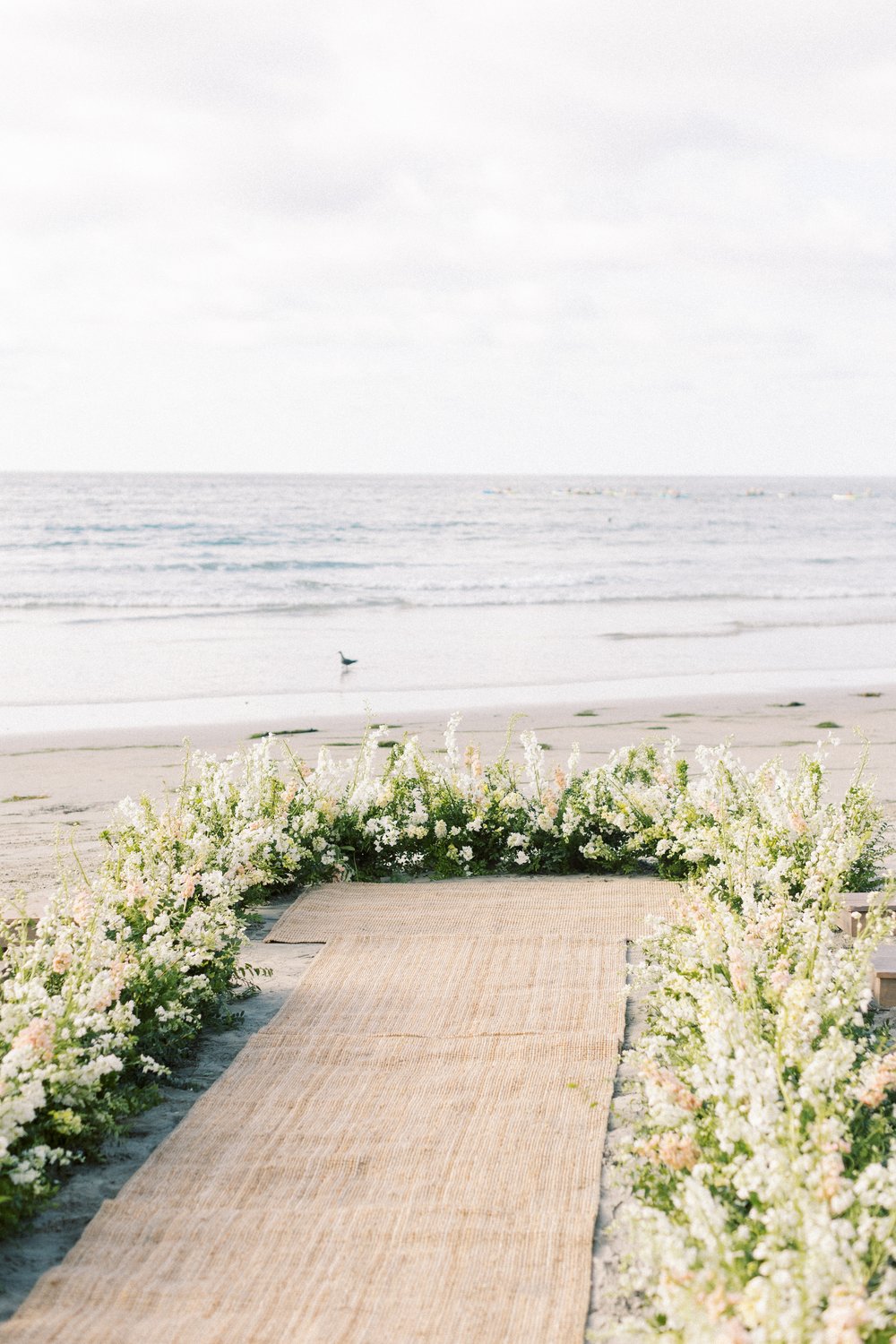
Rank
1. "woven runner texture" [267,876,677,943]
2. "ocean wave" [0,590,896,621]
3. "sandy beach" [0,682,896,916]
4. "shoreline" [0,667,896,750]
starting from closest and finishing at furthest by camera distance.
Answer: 1. "woven runner texture" [267,876,677,943]
2. "sandy beach" [0,682,896,916]
3. "shoreline" [0,667,896,750]
4. "ocean wave" [0,590,896,621]

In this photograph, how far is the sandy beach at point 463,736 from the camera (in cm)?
920

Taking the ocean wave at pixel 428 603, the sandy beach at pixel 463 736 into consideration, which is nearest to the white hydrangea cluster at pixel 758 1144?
the sandy beach at pixel 463 736

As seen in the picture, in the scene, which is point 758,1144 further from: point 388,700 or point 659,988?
point 388,700

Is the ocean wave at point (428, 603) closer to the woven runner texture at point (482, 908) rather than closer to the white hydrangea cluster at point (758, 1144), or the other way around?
the woven runner texture at point (482, 908)

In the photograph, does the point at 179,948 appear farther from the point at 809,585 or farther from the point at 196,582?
the point at 809,585

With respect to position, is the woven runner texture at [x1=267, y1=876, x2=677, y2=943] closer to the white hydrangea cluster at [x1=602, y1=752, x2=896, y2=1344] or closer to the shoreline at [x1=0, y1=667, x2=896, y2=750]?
the white hydrangea cluster at [x1=602, y1=752, x2=896, y2=1344]

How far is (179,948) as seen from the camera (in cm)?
470

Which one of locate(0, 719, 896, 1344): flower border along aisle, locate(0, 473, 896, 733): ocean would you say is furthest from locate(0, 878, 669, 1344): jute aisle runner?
locate(0, 473, 896, 733): ocean

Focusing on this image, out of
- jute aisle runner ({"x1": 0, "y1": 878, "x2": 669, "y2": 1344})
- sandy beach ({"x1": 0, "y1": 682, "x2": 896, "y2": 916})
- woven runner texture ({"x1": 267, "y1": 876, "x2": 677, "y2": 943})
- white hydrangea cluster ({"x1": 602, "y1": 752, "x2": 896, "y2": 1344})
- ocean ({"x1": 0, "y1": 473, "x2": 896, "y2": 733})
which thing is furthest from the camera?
ocean ({"x1": 0, "y1": 473, "x2": 896, "y2": 733})

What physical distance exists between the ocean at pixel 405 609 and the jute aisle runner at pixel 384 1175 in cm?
844

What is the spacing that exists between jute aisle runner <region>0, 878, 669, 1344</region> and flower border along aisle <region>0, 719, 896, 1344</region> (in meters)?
0.23

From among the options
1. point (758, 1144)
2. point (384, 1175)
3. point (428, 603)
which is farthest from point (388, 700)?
point (758, 1144)

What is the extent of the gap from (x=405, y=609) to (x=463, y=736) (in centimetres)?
1283

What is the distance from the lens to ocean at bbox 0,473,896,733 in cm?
1528
